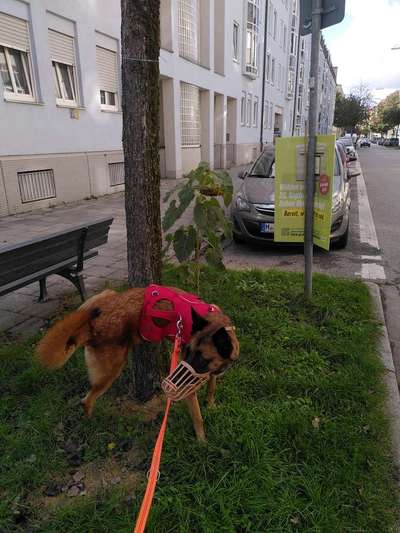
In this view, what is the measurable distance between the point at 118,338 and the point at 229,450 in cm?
98

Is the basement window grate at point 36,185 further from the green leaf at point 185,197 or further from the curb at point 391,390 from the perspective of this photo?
the curb at point 391,390

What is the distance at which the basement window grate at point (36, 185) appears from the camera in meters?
9.43

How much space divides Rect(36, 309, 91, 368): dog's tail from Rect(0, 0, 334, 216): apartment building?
26.3 feet

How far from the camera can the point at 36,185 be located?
32.2 feet

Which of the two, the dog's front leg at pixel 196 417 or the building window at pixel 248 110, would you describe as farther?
the building window at pixel 248 110

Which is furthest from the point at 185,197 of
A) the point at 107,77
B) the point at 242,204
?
the point at 107,77

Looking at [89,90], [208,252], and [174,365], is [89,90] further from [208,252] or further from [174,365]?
[174,365]

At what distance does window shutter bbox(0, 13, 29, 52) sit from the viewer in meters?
8.57

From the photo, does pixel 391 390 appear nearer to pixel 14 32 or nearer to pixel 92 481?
pixel 92 481

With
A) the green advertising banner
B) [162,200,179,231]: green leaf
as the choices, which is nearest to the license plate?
the green advertising banner

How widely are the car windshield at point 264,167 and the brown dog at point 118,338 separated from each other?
5.78m

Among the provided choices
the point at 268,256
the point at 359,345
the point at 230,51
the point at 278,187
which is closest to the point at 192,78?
the point at 230,51

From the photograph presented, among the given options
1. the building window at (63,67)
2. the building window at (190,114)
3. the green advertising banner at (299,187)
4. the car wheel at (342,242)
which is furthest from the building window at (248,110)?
the green advertising banner at (299,187)

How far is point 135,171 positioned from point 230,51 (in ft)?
73.3
